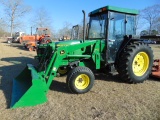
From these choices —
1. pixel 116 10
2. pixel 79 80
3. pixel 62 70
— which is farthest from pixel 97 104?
pixel 116 10

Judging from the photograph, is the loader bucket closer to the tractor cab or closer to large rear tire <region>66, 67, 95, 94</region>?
large rear tire <region>66, 67, 95, 94</region>

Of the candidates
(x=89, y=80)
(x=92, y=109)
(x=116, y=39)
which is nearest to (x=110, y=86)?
(x=89, y=80)

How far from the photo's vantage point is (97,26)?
691 cm

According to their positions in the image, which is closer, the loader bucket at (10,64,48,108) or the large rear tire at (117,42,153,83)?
the loader bucket at (10,64,48,108)

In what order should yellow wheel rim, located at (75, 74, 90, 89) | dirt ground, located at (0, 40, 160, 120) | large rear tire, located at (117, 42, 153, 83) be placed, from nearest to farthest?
1. dirt ground, located at (0, 40, 160, 120)
2. yellow wheel rim, located at (75, 74, 90, 89)
3. large rear tire, located at (117, 42, 153, 83)

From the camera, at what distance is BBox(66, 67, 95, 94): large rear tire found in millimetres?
5369

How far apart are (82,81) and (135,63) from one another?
2.14 metres

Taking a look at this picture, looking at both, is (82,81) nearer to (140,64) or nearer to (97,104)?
(97,104)

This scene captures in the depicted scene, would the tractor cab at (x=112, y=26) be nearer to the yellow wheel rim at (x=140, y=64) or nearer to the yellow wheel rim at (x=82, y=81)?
the yellow wheel rim at (x=140, y=64)

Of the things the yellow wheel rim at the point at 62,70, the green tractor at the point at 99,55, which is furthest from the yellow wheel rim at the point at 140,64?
the yellow wheel rim at the point at 62,70

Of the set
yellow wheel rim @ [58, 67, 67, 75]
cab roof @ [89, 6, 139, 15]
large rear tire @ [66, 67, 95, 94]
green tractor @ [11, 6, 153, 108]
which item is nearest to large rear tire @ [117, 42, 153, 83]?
green tractor @ [11, 6, 153, 108]

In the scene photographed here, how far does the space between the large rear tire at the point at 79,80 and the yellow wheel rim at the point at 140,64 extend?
1.87m

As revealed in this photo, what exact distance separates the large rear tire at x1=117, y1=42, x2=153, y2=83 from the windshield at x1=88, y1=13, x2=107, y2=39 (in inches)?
37.2

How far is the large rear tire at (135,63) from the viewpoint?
20.6 ft
